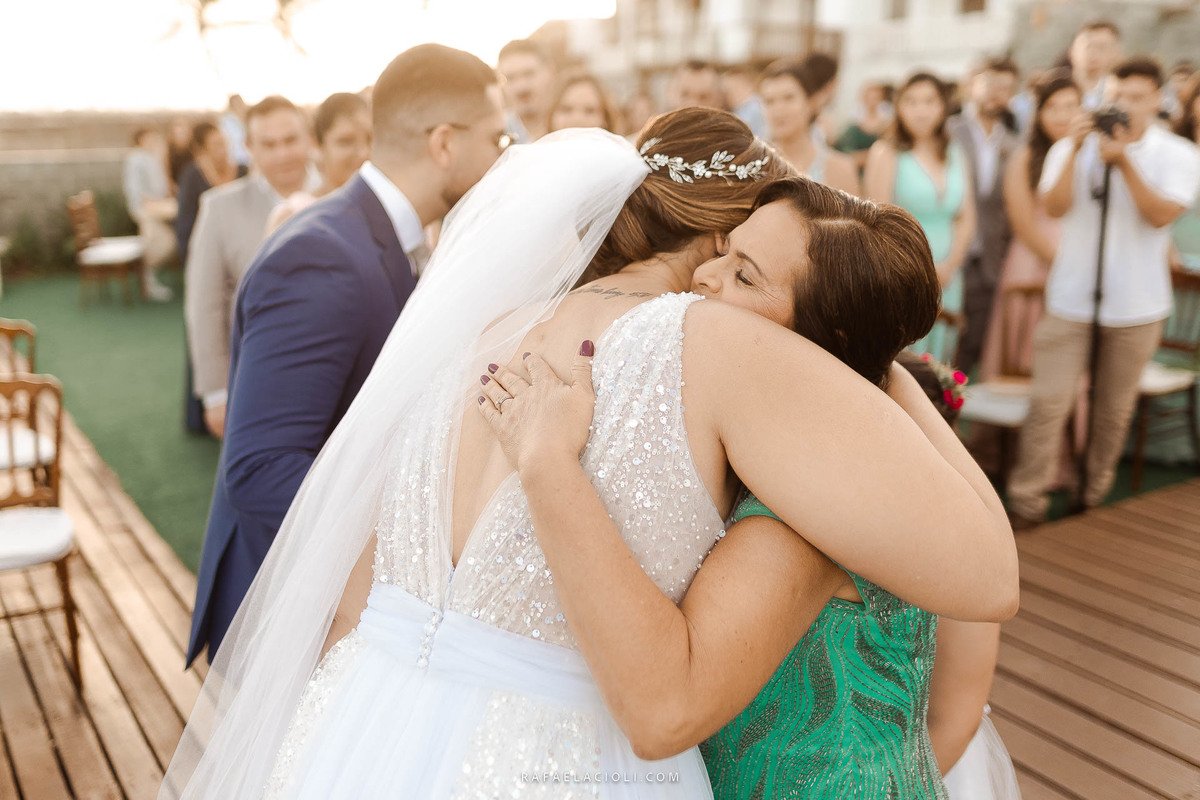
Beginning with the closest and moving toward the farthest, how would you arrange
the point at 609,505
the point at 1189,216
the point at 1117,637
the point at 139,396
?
the point at 609,505 → the point at 1117,637 → the point at 1189,216 → the point at 139,396

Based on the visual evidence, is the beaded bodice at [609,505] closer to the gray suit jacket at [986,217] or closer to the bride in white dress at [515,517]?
the bride in white dress at [515,517]

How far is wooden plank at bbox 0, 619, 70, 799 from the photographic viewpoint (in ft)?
8.72

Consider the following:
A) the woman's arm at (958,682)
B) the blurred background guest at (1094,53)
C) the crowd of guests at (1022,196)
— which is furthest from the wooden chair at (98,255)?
the woman's arm at (958,682)

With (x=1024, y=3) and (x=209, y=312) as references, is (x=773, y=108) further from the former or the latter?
(x=1024, y=3)

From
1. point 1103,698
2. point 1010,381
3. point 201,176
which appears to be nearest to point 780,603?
point 1103,698

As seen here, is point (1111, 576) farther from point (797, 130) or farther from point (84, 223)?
point (84, 223)

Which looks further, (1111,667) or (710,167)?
(1111,667)

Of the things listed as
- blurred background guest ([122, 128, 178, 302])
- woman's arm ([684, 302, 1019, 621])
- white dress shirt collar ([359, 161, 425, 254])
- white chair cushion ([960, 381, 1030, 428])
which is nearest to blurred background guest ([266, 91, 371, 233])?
white dress shirt collar ([359, 161, 425, 254])

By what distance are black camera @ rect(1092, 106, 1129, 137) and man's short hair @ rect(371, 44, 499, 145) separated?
117 inches

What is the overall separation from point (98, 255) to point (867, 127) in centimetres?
897

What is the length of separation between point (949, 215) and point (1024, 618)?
8.89 feet

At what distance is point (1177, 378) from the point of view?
484 cm

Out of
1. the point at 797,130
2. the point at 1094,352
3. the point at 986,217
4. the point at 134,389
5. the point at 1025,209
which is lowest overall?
the point at 134,389

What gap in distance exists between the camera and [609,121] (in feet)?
16.3
